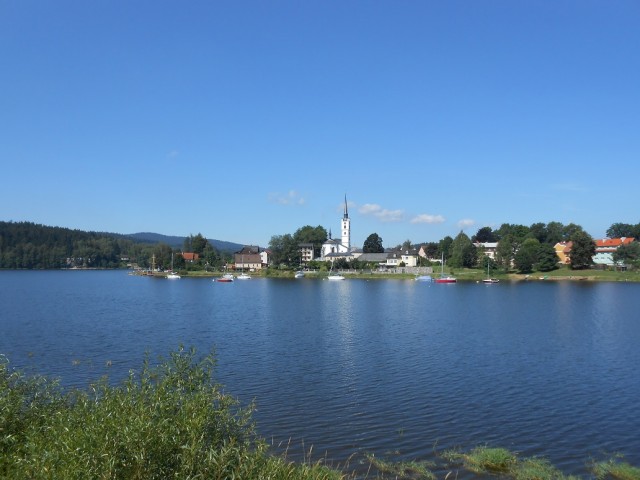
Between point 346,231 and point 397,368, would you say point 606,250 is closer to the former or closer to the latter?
point 346,231

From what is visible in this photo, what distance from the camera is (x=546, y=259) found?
394 ft

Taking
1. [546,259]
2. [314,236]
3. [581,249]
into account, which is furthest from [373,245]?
[581,249]

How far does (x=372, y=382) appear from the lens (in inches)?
906

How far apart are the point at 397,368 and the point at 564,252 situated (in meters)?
118

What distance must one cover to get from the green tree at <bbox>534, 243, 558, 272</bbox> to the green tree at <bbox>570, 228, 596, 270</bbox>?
390 cm

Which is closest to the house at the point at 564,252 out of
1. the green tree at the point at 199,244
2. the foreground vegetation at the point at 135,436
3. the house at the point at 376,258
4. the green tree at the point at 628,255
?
the green tree at the point at 628,255

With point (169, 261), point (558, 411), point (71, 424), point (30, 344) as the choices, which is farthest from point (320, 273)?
point (71, 424)

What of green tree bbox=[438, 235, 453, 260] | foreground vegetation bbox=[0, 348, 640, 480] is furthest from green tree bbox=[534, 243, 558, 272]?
foreground vegetation bbox=[0, 348, 640, 480]

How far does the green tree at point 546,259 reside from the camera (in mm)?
120000

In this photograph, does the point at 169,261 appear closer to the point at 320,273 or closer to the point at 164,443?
the point at 320,273

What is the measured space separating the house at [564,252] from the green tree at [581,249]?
2891mm

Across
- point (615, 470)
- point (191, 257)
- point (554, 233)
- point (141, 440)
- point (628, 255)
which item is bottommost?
point (615, 470)

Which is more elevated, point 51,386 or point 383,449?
point 51,386

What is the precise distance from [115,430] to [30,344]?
2681cm
